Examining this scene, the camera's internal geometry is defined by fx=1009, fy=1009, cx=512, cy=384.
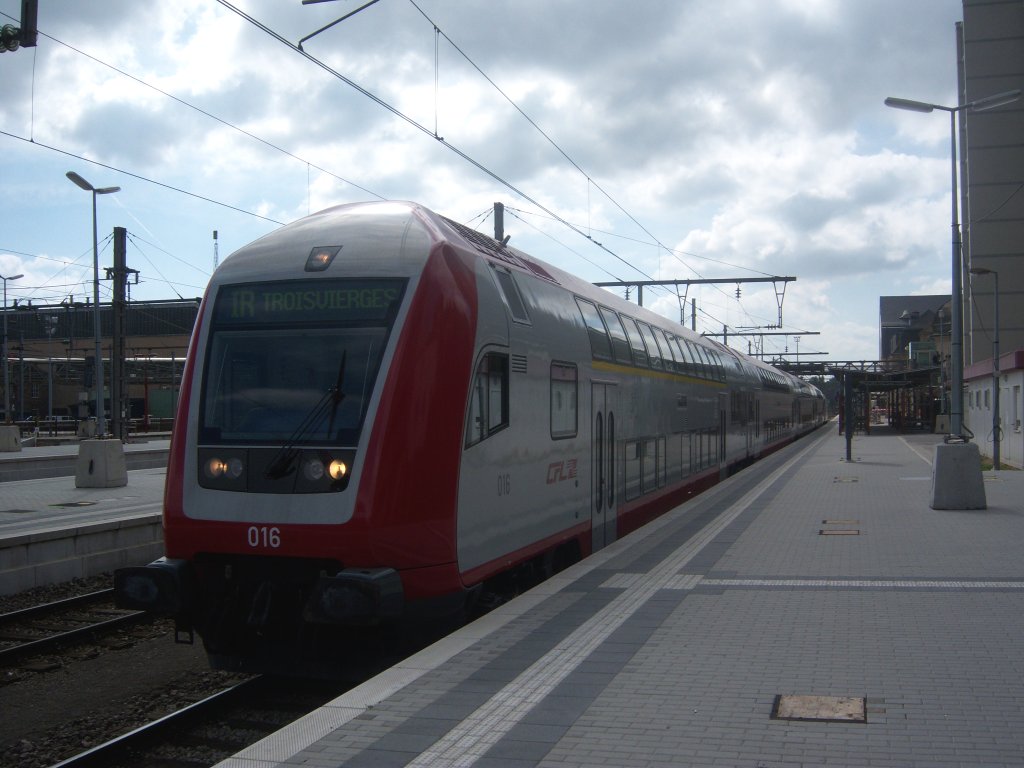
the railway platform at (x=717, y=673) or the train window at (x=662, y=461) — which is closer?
the railway platform at (x=717, y=673)

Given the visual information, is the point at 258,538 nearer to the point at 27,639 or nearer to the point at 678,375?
the point at 27,639

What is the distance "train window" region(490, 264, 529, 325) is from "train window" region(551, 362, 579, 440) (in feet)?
2.81

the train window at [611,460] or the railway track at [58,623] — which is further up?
the train window at [611,460]

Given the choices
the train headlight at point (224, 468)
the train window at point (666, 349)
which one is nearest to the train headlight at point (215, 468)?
the train headlight at point (224, 468)

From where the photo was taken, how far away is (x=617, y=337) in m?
12.7

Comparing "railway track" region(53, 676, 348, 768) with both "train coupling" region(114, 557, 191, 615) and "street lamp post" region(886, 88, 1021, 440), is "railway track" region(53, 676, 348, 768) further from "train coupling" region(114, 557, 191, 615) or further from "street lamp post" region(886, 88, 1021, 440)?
"street lamp post" region(886, 88, 1021, 440)

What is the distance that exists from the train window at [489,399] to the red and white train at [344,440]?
21mm

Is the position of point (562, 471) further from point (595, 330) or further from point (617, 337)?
point (617, 337)

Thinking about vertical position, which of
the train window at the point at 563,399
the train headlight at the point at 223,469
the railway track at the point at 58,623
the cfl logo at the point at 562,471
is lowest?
Result: the railway track at the point at 58,623

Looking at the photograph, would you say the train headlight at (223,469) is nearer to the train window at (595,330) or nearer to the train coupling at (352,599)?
the train coupling at (352,599)

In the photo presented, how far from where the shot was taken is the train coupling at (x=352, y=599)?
6586 millimetres

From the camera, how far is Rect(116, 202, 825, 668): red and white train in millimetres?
6973

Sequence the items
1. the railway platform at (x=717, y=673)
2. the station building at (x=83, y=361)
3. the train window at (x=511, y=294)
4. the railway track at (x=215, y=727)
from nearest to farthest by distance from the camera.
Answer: the railway platform at (x=717, y=673) → the railway track at (x=215, y=727) → the train window at (x=511, y=294) → the station building at (x=83, y=361)

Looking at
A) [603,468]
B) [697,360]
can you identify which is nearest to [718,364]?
[697,360]
